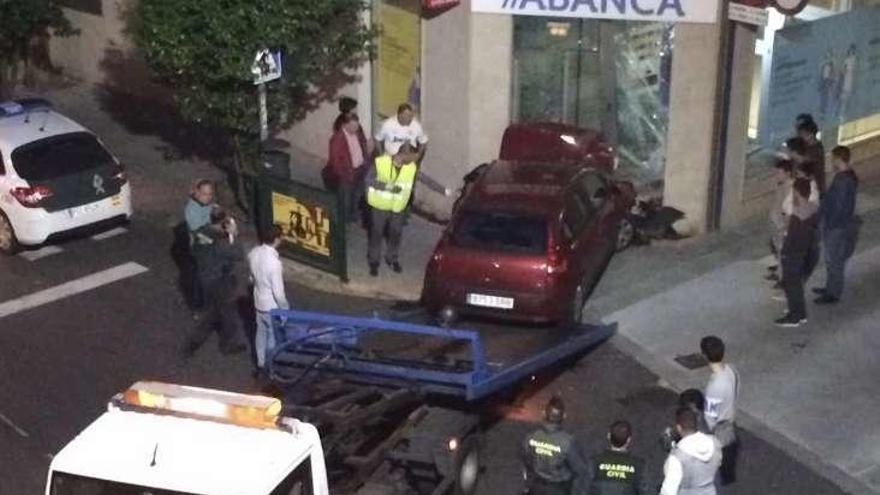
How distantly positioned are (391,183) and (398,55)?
375 cm

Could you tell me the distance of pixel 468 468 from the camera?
41.5 feet

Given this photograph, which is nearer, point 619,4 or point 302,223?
point 302,223

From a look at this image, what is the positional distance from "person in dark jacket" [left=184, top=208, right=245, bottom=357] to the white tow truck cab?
6.00 meters

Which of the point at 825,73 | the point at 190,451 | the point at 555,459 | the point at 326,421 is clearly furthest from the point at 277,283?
the point at 825,73

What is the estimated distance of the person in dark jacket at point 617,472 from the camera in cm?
1065

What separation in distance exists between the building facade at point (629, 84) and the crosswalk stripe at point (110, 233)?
4.02 metres

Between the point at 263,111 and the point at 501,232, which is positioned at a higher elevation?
the point at 263,111

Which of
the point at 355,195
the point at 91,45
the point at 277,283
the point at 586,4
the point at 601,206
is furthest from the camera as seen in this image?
the point at 91,45

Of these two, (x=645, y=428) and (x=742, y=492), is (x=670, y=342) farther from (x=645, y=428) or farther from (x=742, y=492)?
(x=742, y=492)

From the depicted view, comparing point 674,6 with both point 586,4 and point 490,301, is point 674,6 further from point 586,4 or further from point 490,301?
point 490,301

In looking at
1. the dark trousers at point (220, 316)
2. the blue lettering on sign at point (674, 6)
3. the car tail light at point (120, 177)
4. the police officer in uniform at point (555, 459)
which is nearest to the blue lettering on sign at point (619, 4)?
the blue lettering on sign at point (674, 6)

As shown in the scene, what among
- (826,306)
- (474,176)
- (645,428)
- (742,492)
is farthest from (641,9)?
(742,492)

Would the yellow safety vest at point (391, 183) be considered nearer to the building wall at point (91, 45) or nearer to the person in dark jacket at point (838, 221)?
the person in dark jacket at point (838, 221)

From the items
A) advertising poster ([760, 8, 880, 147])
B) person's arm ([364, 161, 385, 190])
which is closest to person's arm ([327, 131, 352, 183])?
person's arm ([364, 161, 385, 190])
